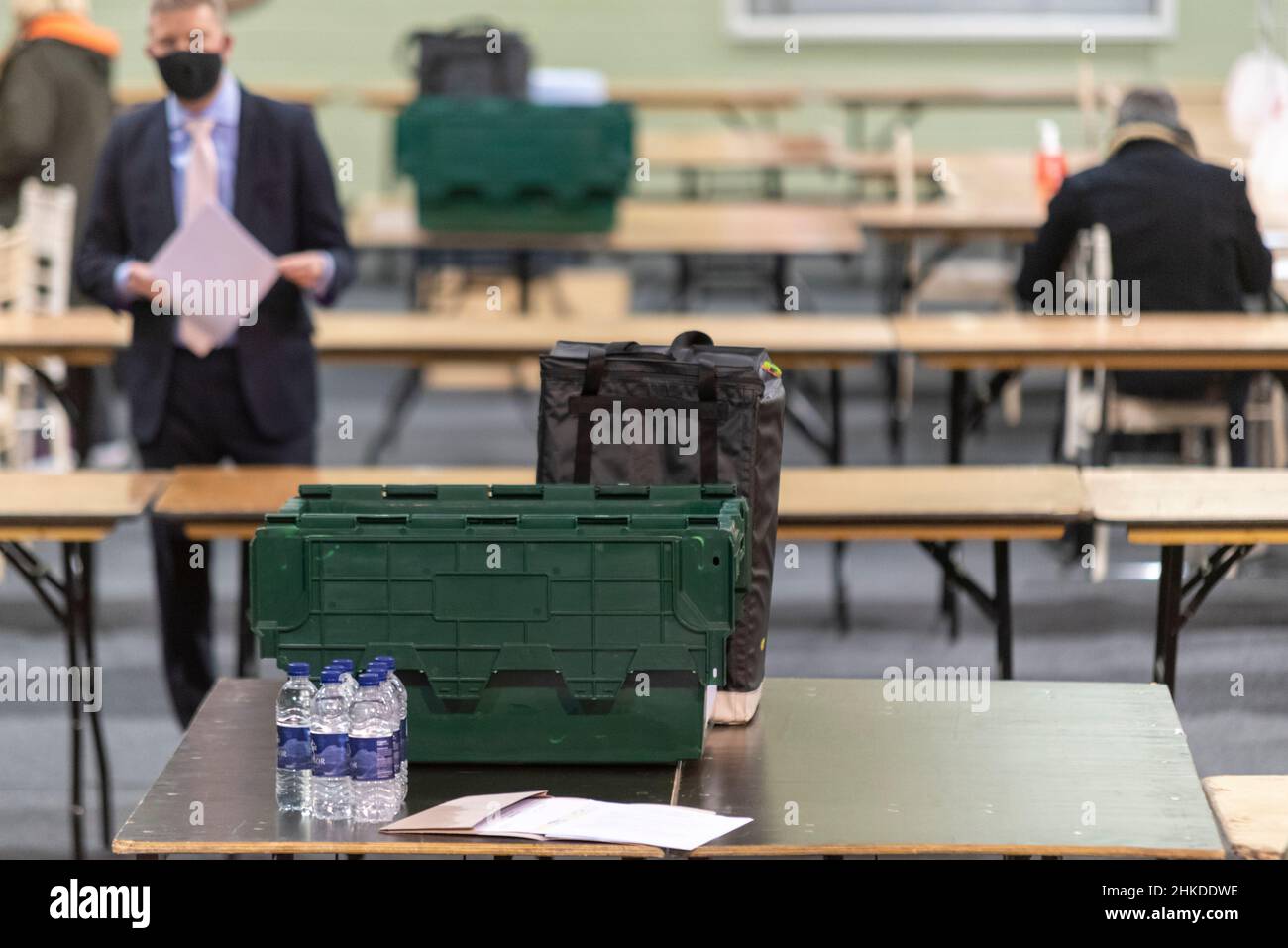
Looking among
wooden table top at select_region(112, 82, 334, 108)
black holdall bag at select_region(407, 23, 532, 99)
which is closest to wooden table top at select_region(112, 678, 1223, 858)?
black holdall bag at select_region(407, 23, 532, 99)

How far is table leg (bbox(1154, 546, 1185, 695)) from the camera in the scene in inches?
148

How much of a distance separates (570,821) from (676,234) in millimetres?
4555

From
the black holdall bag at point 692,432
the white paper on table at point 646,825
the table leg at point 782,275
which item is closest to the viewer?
the white paper on table at point 646,825

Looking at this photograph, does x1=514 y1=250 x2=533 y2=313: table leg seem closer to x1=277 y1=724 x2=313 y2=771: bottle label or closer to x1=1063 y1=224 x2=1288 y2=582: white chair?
x1=1063 y1=224 x2=1288 y2=582: white chair

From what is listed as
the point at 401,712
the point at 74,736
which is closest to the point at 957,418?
the point at 74,736

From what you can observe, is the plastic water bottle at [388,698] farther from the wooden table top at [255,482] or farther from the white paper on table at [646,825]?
the wooden table top at [255,482]

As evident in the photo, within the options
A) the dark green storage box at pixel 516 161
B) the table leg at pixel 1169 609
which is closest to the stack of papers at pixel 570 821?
the table leg at pixel 1169 609

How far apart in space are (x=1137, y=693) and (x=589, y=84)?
5.64 metres

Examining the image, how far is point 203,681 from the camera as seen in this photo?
410 centimetres

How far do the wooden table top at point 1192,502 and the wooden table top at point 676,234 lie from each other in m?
2.17

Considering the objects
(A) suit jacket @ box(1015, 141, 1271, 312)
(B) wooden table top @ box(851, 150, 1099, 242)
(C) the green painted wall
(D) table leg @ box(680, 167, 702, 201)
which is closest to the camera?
(A) suit jacket @ box(1015, 141, 1271, 312)

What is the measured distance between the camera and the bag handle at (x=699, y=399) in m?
2.53

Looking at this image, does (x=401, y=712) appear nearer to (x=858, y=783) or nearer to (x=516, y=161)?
(x=858, y=783)

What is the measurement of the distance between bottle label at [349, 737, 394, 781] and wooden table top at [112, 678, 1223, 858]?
60 millimetres
